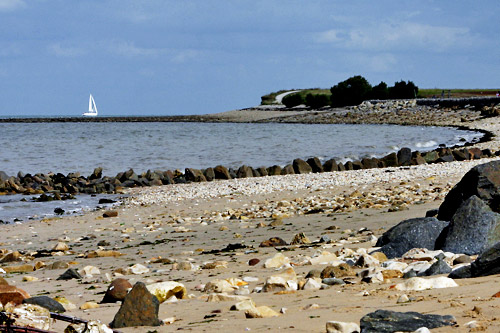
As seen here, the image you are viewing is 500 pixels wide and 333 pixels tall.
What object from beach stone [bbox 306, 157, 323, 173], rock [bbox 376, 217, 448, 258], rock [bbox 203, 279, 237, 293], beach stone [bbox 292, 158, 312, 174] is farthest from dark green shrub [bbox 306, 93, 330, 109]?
rock [bbox 203, 279, 237, 293]

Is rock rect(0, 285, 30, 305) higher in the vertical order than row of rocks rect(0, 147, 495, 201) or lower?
higher

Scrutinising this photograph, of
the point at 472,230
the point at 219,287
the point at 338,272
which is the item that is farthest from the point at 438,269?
the point at 219,287

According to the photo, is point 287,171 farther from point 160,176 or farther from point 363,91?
point 363,91

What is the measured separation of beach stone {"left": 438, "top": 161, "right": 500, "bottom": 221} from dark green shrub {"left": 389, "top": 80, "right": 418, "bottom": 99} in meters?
89.1

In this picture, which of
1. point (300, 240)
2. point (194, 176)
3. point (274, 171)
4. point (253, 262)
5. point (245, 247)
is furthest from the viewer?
point (274, 171)

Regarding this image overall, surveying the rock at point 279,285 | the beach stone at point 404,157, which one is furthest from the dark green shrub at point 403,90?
the rock at point 279,285

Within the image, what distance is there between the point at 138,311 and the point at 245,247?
4330 mm

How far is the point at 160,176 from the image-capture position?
79.6 feet

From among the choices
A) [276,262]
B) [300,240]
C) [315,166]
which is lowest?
[315,166]

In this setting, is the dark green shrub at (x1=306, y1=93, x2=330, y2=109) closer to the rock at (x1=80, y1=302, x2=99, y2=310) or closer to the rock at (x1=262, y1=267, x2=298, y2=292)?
the rock at (x1=262, y1=267, x2=298, y2=292)

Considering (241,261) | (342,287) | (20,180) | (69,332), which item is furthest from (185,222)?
(20,180)

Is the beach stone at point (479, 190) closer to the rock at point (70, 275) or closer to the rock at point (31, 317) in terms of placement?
the rock at point (70, 275)

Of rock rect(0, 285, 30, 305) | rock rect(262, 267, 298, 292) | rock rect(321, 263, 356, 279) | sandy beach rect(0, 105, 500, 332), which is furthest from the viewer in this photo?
rock rect(321, 263, 356, 279)

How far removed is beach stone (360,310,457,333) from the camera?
3277mm
